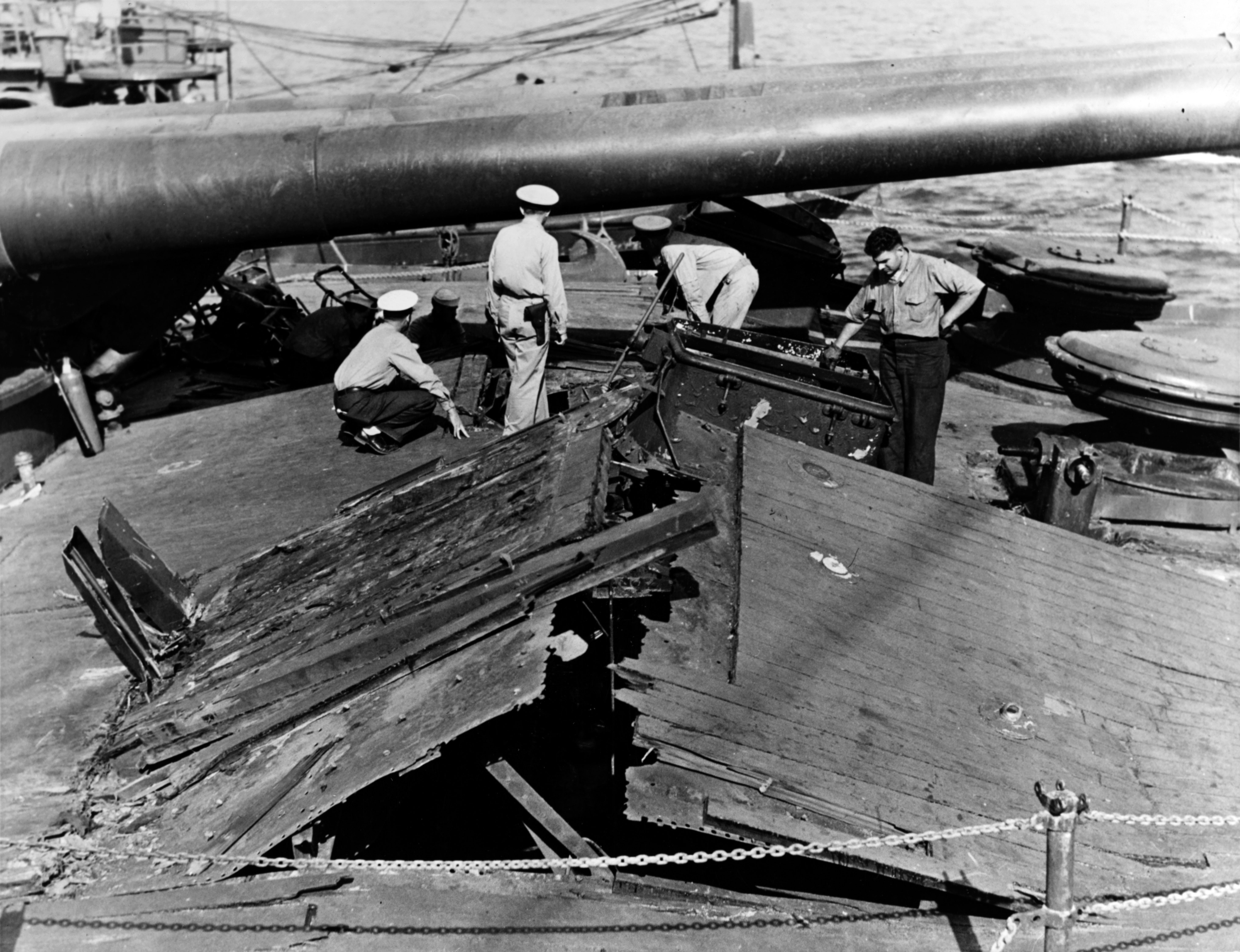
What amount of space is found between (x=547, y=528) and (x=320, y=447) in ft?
12.2

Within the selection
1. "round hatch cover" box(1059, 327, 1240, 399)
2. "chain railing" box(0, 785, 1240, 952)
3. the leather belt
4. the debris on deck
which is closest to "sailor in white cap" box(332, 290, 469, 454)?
the debris on deck

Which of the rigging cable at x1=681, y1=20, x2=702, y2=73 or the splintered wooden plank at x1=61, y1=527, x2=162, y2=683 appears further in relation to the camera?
the rigging cable at x1=681, y1=20, x2=702, y2=73

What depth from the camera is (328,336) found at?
9.42 m

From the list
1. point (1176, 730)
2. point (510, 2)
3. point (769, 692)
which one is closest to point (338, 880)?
point (769, 692)

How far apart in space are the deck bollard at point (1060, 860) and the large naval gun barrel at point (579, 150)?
5583 millimetres

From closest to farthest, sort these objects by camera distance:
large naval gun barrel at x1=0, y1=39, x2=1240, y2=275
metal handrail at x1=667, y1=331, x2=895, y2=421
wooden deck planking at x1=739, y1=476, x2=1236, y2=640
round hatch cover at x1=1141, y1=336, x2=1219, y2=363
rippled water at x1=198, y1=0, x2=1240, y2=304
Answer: wooden deck planking at x1=739, y1=476, x2=1236, y2=640 → metal handrail at x1=667, y1=331, x2=895, y2=421 → large naval gun barrel at x1=0, y1=39, x2=1240, y2=275 → round hatch cover at x1=1141, y1=336, x2=1219, y2=363 → rippled water at x1=198, y1=0, x2=1240, y2=304

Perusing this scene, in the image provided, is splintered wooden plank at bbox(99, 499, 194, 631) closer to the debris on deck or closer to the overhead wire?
the debris on deck

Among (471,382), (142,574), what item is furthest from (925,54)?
(142,574)

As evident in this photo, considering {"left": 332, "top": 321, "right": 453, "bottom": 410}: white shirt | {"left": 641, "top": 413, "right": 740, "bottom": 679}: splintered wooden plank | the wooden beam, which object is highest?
{"left": 332, "top": 321, "right": 453, "bottom": 410}: white shirt

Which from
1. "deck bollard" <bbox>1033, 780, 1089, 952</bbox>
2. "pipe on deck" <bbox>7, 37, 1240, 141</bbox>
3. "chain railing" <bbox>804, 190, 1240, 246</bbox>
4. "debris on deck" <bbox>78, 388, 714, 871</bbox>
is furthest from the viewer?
"chain railing" <bbox>804, 190, 1240, 246</bbox>

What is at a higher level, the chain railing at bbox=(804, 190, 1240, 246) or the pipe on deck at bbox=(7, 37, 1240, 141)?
the pipe on deck at bbox=(7, 37, 1240, 141)

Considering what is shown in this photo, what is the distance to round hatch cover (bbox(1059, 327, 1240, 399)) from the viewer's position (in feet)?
25.7

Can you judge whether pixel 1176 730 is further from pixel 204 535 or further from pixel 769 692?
pixel 204 535

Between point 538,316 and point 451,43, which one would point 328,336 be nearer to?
point 538,316
